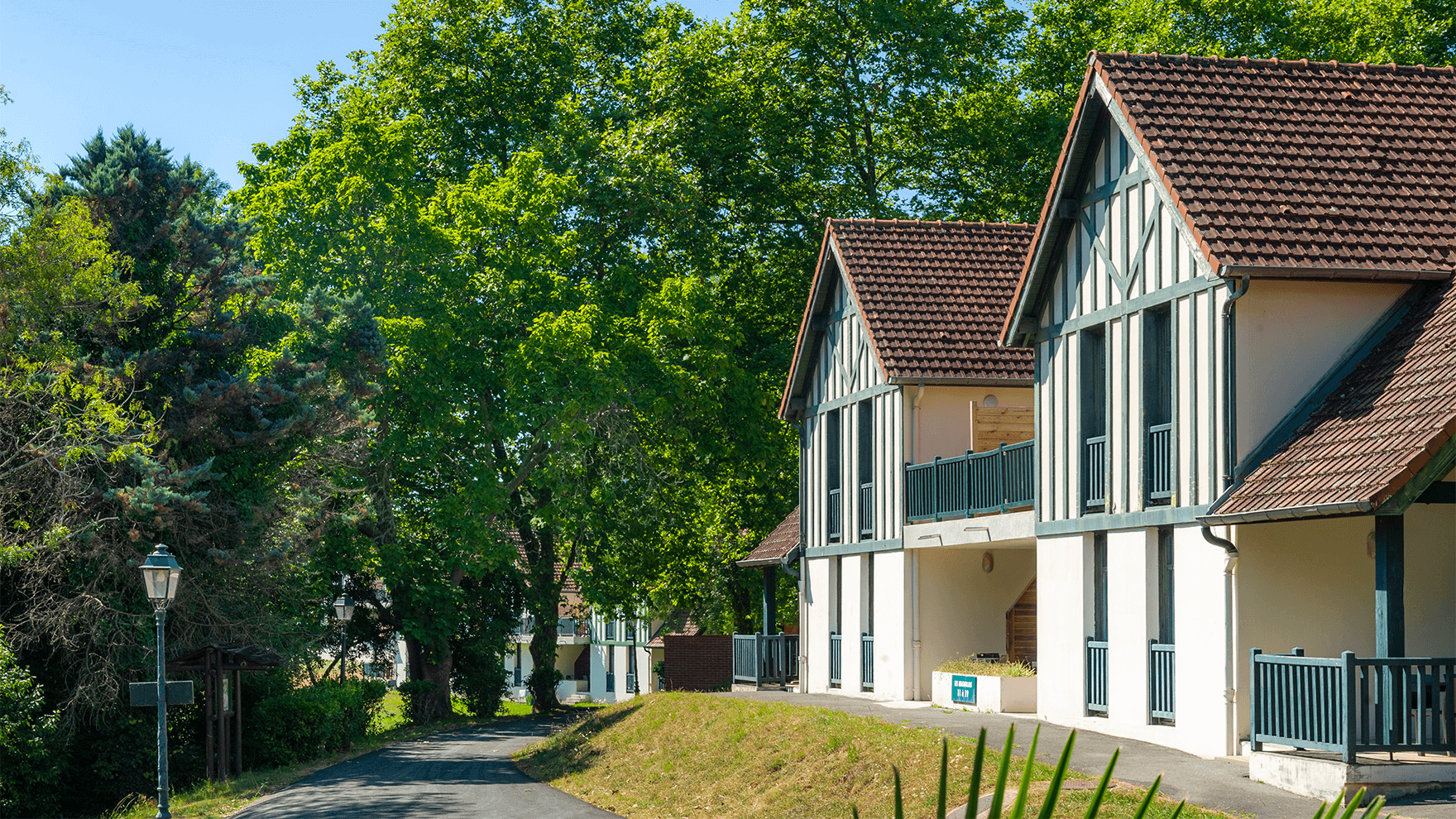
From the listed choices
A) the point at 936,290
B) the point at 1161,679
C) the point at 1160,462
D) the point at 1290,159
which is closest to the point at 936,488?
the point at 936,290

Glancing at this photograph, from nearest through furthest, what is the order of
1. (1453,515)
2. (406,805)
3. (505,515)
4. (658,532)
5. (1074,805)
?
(1074,805)
(1453,515)
(406,805)
(505,515)
(658,532)

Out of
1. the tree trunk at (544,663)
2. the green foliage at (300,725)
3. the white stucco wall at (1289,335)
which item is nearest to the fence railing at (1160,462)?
the white stucco wall at (1289,335)

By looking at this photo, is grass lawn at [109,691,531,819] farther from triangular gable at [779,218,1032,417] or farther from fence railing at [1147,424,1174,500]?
fence railing at [1147,424,1174,500]

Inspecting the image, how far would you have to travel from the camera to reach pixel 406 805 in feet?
67.3

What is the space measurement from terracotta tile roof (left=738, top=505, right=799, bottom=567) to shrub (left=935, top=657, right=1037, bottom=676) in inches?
337

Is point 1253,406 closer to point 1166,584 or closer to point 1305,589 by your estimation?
point 1305,589

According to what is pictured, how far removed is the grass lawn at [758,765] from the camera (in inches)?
617

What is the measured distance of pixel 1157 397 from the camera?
18969 mm

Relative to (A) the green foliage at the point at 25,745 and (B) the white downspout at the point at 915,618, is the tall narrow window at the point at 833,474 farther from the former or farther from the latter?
(A) the green foliage at the point at 25,745

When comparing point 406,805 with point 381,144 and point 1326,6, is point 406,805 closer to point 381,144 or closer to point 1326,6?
point 381,144

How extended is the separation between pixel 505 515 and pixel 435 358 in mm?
5968

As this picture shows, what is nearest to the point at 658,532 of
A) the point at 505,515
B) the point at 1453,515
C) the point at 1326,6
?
the point at 505,515

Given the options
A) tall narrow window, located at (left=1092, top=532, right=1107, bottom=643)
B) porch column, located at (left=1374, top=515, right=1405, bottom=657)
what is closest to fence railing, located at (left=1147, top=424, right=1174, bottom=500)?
tall narrow window, located at (left=1092, top=532, right=1107, bottom=643)

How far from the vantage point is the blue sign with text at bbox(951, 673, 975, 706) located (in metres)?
24.0
